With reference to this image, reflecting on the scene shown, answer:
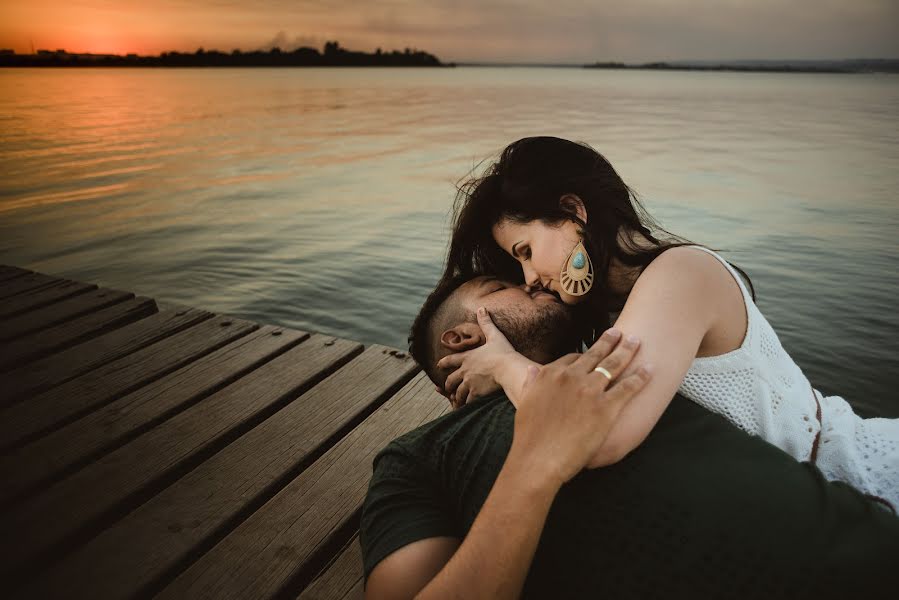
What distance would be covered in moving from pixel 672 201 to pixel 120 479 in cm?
1181

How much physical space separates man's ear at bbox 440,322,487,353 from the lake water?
14.1 feet

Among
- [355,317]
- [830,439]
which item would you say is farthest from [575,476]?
[355,317]

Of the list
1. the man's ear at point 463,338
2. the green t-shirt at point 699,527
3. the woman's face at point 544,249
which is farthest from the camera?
the woman's face at point 544,249

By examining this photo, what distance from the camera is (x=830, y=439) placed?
220 cm

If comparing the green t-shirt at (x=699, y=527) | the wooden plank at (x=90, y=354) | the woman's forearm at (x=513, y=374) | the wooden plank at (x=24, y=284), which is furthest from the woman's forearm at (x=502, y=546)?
the wooden plank at (x=24, y=284)

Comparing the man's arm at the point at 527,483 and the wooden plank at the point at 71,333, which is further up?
the man's arm at the point at 527,483

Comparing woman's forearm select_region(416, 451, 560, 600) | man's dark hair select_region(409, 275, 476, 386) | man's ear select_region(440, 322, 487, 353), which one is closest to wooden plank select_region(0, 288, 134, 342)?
man's dark hair select_region(409, 275, 476, 386)

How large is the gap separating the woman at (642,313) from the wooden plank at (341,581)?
76 cm

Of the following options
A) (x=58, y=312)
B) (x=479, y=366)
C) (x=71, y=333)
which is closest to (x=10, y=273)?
(x=58, y=312)

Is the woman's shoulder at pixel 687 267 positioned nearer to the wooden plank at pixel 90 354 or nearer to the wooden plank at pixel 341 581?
the wooden plank at pixel 341 581

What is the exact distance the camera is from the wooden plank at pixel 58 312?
4395mm

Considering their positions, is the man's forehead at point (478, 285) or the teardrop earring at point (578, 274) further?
the man's forehead at point (478, 285)

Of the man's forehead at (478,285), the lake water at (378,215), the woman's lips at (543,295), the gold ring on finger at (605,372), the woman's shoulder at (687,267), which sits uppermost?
the woman's shoulder at (687,267)

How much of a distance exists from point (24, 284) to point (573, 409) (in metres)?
5.75
